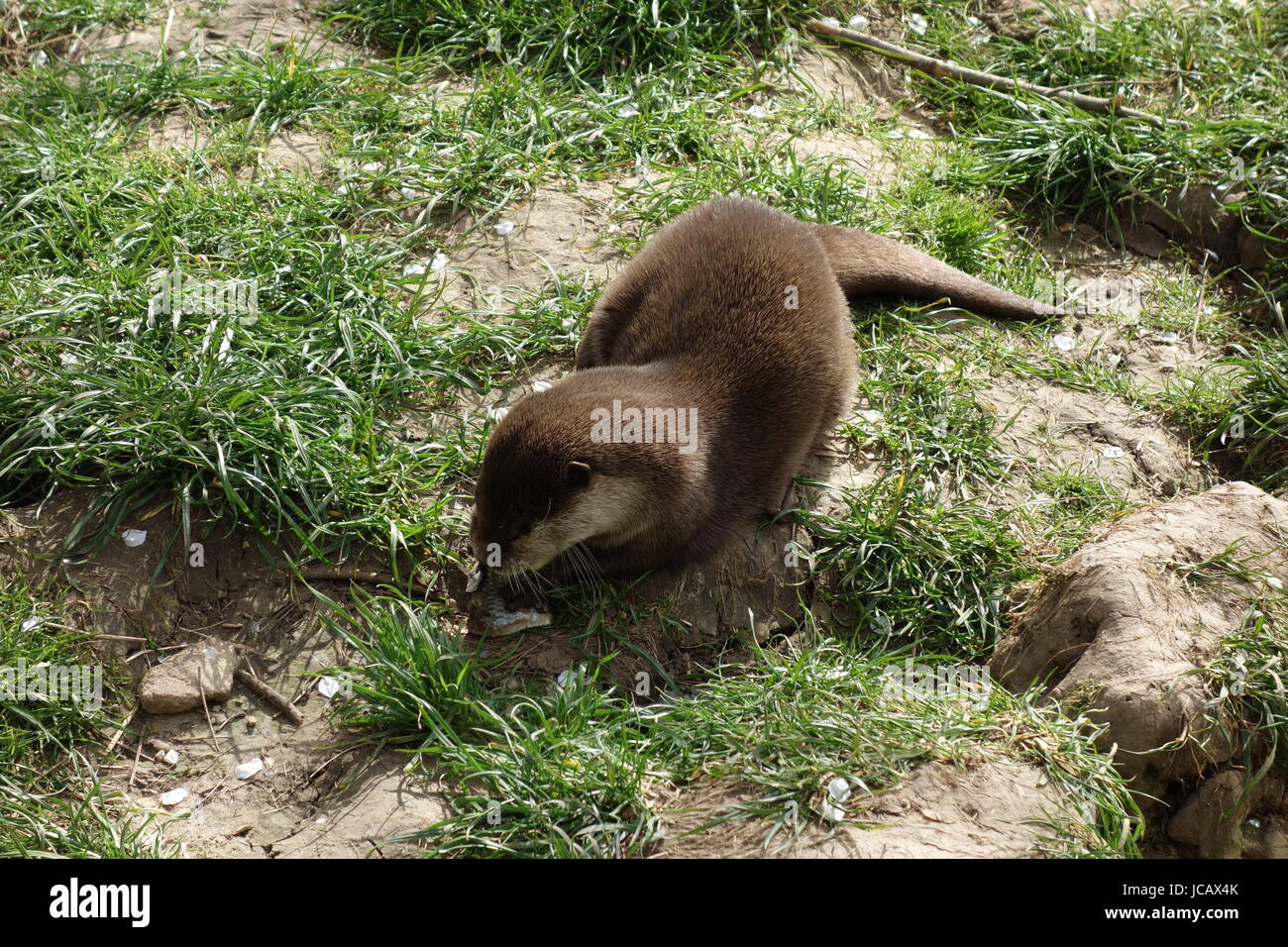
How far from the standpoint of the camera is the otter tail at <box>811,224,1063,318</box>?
3945 mm

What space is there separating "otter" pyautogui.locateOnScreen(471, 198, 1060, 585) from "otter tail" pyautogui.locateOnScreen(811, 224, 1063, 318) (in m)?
0.02

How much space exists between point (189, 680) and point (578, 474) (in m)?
1.10

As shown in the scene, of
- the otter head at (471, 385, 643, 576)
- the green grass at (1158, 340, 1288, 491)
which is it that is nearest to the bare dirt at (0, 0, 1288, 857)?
the green grass at (1158, 340, 1288, 491)

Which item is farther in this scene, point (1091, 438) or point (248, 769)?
point (1091, 438)

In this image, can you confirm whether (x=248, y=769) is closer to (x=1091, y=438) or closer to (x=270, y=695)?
(x=270, y=695)

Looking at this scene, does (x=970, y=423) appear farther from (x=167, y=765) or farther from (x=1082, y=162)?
(x=167, y=765)

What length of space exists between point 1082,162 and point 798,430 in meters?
2.06

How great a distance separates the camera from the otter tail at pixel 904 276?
155 inches

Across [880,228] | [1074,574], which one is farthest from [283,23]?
[1074,574]

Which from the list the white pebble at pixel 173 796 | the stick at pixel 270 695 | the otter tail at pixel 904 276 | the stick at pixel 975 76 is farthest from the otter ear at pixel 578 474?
the stick at pixel 975 76

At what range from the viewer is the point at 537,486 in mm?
2980

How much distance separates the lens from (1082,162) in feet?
15.2

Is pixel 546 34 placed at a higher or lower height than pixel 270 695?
higher

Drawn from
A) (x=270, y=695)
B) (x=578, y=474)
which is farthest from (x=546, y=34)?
(x=270, y=695)
